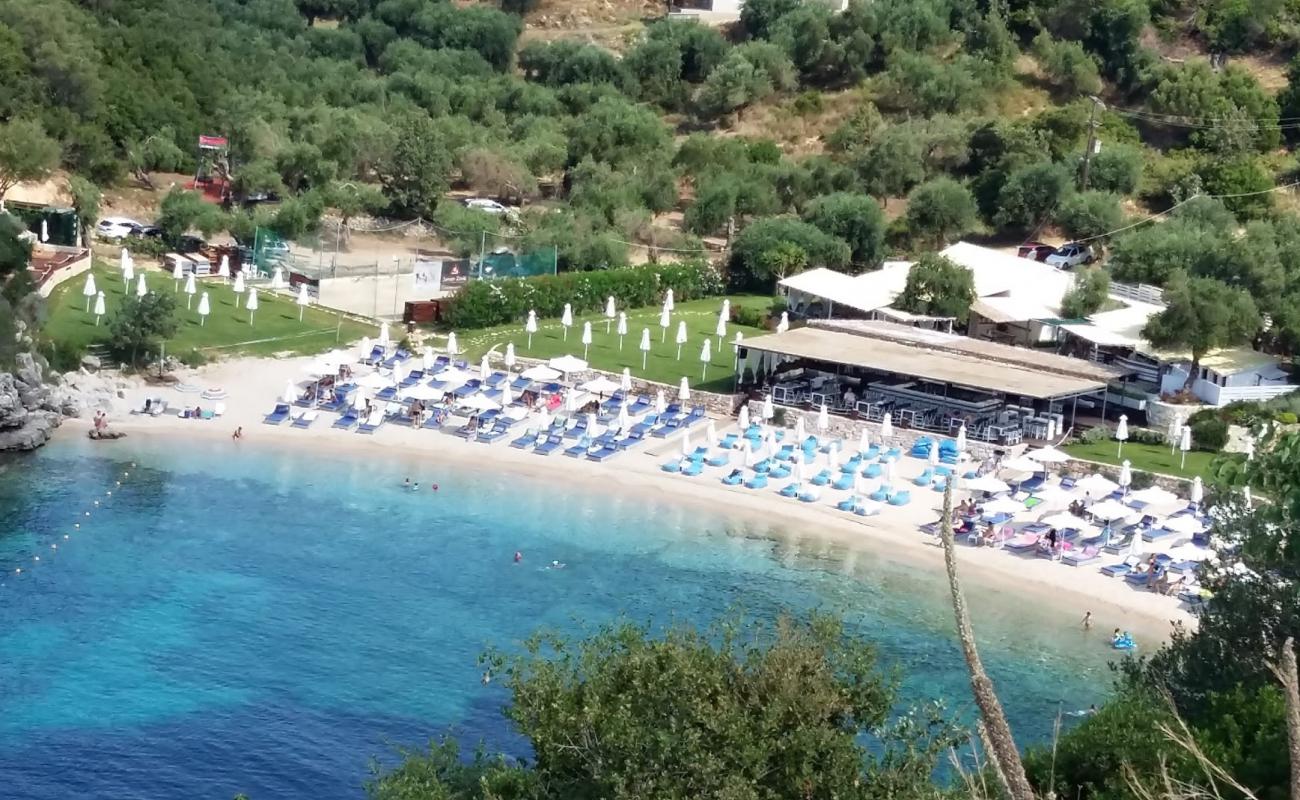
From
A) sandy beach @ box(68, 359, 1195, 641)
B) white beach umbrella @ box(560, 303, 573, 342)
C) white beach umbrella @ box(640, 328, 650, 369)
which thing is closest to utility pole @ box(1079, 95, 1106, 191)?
white beach umbrella @ box(560, 303, 573, 342)

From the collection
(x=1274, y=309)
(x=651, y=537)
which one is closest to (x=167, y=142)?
(x=651, y=537)

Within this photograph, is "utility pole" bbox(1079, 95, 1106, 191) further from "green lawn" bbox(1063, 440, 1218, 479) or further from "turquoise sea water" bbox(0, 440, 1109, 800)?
"turquoise sea water" bbox(0, 440, 1109, 800)

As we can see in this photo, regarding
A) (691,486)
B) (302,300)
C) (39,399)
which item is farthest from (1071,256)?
(39,399)

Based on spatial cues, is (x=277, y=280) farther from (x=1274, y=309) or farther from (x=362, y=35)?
(x=362, y=35)

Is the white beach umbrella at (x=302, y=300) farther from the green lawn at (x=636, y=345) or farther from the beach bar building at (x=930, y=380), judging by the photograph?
the beach bar building at (x=930, y=380)

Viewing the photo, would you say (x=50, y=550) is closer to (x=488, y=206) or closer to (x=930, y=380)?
(x=930, y=380)

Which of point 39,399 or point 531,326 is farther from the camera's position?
point 531,326
